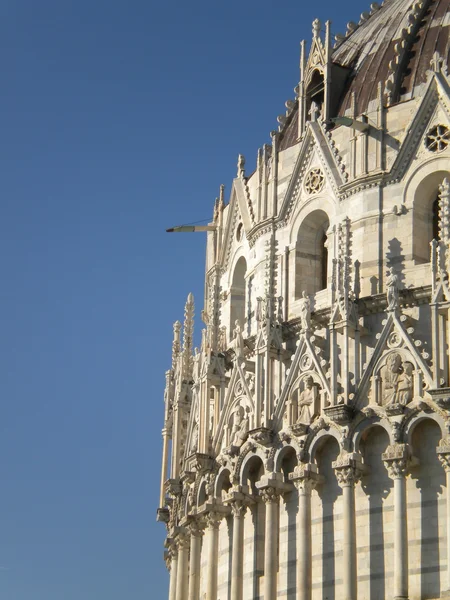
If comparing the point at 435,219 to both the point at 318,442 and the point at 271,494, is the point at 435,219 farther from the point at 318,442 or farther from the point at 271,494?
the point at 271,494

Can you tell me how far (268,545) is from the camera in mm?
31328

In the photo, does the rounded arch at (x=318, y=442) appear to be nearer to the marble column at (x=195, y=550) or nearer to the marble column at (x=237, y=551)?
the marble column at (x=237, y=551)

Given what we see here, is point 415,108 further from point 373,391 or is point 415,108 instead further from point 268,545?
point 268,545

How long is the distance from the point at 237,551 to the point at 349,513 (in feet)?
12.7

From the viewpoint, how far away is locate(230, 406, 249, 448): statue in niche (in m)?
33.3

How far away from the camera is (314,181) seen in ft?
114

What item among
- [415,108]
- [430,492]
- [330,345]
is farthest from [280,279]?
[430,492]

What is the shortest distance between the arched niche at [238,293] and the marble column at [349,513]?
7.21 meters

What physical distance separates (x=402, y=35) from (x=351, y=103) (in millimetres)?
2447

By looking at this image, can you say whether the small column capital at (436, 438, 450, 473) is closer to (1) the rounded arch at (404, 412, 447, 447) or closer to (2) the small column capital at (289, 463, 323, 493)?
(1) the rounded arch at (404, 412, 447, 447)

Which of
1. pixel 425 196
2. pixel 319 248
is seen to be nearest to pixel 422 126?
pixel 425 196

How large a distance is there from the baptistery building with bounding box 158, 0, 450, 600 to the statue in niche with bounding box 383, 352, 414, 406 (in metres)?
0.03

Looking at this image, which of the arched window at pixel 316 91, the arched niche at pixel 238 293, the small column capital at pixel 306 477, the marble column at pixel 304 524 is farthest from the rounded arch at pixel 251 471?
the arched window at pixel 316 91

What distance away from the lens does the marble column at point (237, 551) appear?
32219 mm
